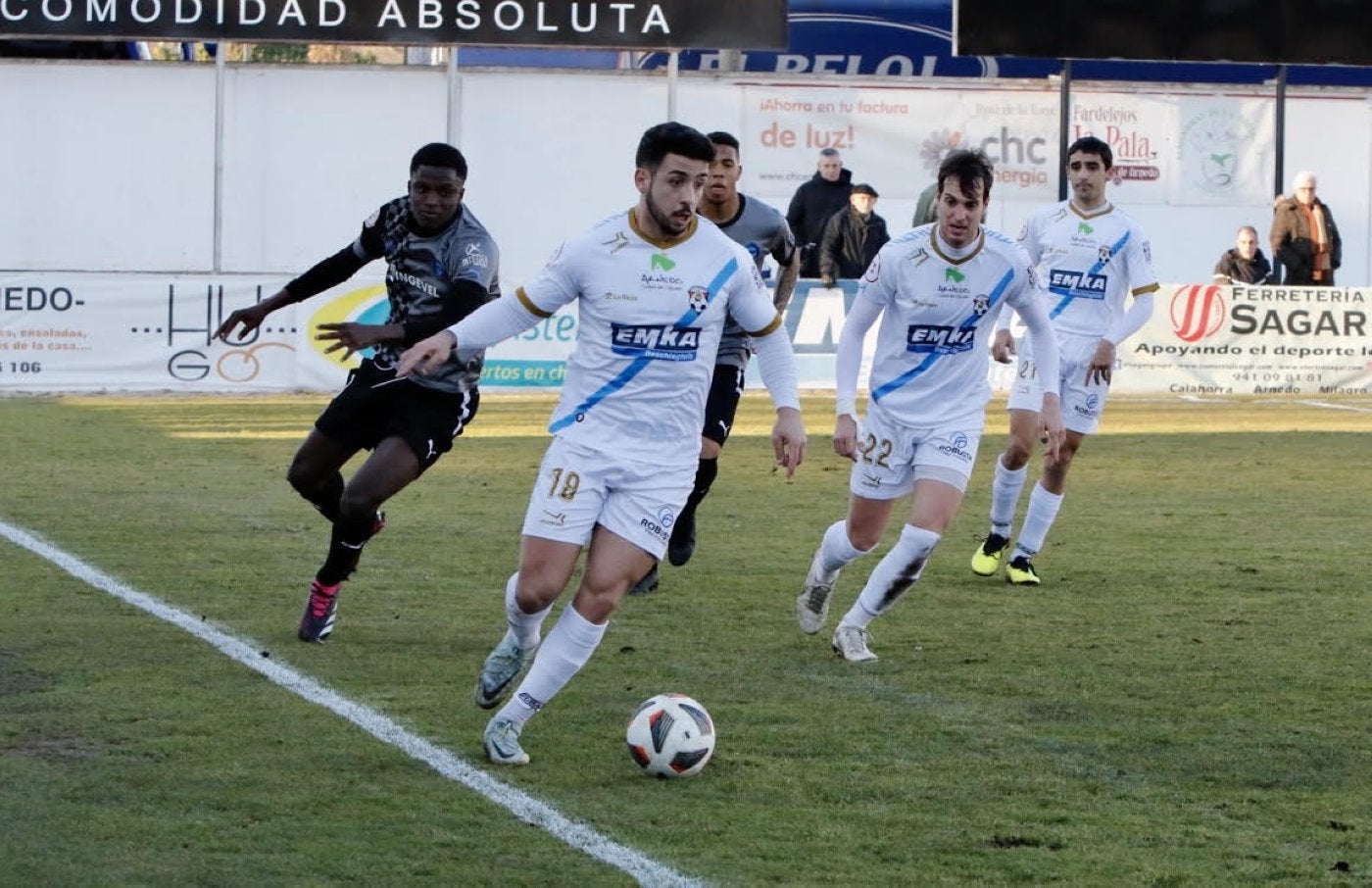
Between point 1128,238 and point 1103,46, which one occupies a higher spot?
point 1103,46

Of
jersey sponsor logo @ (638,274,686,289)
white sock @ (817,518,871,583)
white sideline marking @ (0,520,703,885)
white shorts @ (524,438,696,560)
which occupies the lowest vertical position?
white sideline marking @ (0,520,703,885)

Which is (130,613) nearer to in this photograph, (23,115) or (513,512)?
(513,512)

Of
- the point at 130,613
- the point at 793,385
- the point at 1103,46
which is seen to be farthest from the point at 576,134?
the point at 793,385

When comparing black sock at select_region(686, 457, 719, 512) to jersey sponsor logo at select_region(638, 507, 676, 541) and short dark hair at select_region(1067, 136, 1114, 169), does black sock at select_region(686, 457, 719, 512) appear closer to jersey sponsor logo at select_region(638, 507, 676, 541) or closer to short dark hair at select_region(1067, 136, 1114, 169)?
short dark hair at select_region(1067, 136, 1114, 169)

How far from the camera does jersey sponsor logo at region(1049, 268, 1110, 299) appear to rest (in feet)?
38.4

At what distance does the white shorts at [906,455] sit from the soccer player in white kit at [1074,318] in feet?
7.90

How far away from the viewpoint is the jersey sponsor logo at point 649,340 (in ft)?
23.1

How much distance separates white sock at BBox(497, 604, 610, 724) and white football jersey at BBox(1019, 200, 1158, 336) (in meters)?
5.32

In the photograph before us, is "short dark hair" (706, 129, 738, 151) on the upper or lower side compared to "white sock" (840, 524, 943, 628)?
upper

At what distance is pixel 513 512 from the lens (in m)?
14.0

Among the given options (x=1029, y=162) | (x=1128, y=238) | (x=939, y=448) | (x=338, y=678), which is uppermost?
(x=1029, y=162)

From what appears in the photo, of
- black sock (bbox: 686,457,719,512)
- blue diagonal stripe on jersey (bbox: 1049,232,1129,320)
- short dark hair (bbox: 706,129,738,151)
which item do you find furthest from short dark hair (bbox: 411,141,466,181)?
blue diagonal stripe on jersey (bbox: 1049,232,1129,320)

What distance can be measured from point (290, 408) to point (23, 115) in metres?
10.6

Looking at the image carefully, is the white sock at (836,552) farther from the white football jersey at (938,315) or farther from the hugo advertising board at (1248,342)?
the hugo advertising board at (1248,342)
